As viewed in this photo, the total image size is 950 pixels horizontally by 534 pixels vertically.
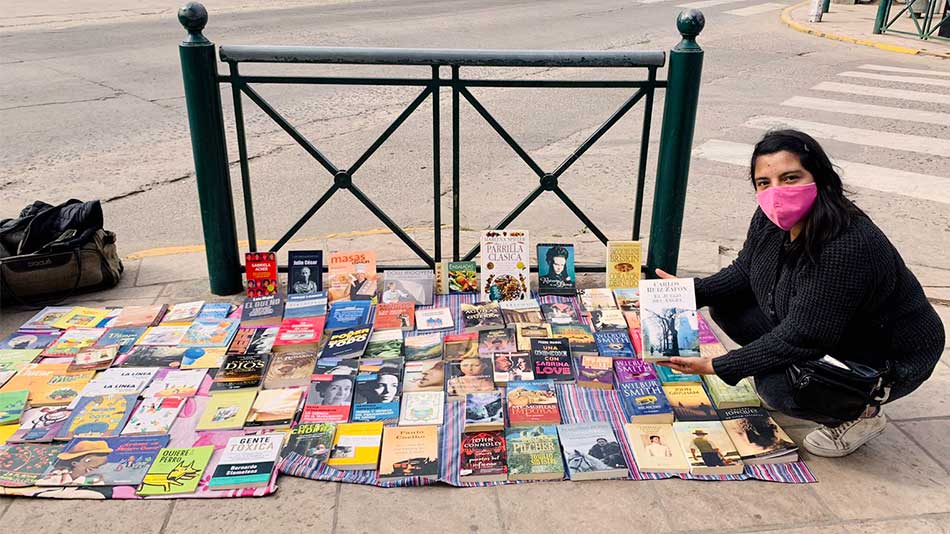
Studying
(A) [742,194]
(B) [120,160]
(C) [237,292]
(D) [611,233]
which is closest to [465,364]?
(C) [237,292]

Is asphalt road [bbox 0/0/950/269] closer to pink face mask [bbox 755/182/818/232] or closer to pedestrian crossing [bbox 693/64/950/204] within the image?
pedestrian crossing [bbox 693/64/950/204]

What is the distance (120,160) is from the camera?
688 centimetres

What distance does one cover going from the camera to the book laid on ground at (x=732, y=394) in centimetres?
331

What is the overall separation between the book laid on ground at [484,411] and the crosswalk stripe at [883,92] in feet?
25.7

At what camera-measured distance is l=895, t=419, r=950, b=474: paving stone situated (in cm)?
304

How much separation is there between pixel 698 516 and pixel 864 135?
6100mm

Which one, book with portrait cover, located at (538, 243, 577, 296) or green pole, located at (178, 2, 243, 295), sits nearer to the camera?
green pole, located at (178, 2, 243, 295)

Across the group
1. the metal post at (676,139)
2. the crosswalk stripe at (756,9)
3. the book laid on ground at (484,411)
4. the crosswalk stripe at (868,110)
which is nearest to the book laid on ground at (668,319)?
the book laid on ground at (484,411)

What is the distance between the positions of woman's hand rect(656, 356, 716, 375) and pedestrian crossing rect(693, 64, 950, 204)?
315 centimetres

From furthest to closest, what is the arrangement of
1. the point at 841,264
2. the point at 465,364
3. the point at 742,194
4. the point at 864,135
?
the point at 864,135, the point at 742,194, the point at 465,364, the point at 841,264

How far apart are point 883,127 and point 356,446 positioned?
6.97 meters

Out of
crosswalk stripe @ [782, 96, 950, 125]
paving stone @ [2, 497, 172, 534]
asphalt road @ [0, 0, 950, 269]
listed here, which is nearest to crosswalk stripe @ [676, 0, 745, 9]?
asphalt road @ [0, 0, 950, 269]

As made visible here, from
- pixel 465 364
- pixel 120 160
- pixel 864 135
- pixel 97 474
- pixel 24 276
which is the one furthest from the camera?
pixel 864 135

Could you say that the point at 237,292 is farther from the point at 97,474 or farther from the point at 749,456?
the point at 749,456
